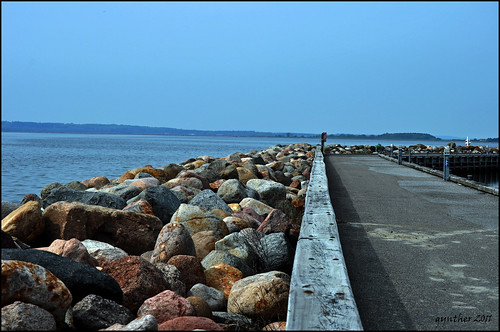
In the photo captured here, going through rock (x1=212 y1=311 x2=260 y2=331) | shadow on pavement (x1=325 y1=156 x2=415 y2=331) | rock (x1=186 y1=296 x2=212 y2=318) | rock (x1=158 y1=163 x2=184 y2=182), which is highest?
rock (x1=158 y1=163 x2=184 y2=182)

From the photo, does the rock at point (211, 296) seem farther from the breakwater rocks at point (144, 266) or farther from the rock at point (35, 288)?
the rock at point (35, 288)

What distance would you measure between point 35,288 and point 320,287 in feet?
6.67

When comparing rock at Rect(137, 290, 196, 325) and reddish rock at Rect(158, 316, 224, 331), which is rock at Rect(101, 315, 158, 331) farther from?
rock at Rect(137, 290, 196, 325)

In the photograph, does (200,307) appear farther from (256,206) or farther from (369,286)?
(256,206)

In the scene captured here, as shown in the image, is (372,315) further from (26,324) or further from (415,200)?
(415,200)

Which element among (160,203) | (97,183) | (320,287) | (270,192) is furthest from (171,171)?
(320,287)

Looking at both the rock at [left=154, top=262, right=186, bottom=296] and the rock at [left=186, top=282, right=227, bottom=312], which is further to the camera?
the rock at [left=154, top=262, right=186, bottom=296]

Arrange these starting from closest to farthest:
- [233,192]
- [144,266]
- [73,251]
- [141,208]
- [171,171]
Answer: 1. [144,266]
2. [73,251]
3. [141,208]
4. [233,192]
5. [171,171]

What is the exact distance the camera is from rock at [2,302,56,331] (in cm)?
297

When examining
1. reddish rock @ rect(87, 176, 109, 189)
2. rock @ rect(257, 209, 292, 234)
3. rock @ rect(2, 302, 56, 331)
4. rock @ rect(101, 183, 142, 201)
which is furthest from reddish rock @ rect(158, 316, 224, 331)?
reddish rock @ rect(87, 176, 109, 189)

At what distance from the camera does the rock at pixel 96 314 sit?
3.47 metres

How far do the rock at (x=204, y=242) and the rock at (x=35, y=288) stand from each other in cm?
246

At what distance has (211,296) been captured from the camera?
412 centimetres

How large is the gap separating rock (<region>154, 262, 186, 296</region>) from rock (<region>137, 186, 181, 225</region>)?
324cm
